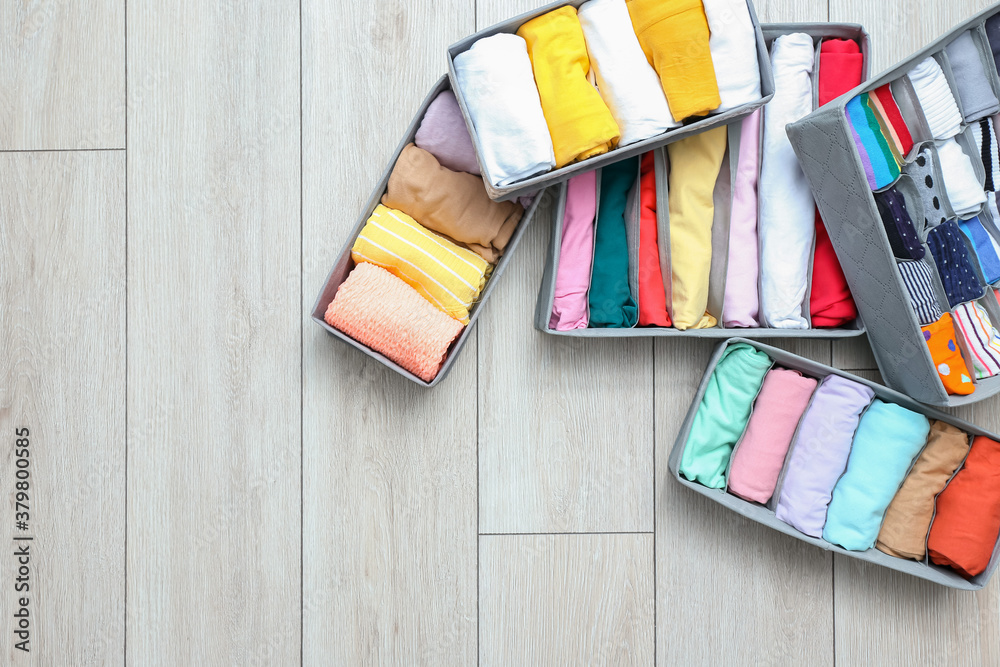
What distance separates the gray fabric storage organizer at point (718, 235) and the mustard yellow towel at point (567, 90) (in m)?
0.08

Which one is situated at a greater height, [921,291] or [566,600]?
[921,291]

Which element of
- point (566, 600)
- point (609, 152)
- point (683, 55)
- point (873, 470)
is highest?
point (683, 55)

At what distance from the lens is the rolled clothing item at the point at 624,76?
79cm

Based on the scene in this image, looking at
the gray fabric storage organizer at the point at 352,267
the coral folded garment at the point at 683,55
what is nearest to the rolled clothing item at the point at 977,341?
the coral folded garment at the point at 683,55

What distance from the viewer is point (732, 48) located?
790mm

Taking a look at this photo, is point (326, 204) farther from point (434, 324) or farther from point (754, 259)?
point (754, 259)

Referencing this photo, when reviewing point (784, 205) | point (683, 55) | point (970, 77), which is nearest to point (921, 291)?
point (784, 205)

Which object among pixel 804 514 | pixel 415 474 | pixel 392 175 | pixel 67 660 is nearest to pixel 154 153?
pixel 392 175

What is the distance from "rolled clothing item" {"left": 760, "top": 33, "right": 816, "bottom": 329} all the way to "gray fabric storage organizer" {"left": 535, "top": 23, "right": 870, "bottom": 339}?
0.02m

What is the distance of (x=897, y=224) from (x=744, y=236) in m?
0.18

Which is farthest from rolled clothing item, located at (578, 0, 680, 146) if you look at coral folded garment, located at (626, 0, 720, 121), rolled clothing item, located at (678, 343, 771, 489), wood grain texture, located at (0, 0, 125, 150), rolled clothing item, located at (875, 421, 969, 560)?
wood grain texture, located at (0, 0, 125, 150)

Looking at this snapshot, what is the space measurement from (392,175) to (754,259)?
0.51 meters

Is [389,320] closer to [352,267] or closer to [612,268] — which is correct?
[352,267]

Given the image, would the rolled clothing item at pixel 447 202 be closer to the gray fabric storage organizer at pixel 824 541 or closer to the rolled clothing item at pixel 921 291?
the gray fabric storage organizer at pixel 824 541
